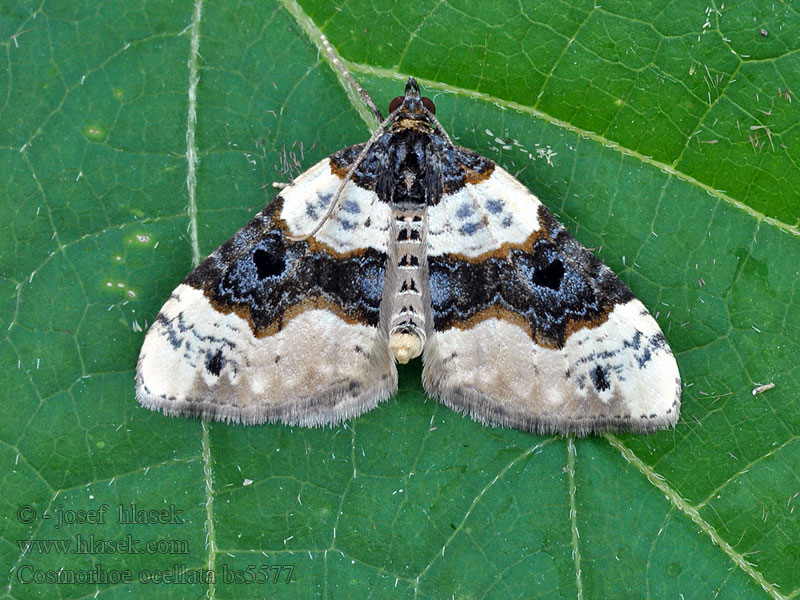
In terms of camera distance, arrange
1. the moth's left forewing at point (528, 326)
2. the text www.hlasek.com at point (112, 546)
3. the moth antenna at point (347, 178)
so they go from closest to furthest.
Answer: the moth's left forewing at point (528, 326) → the moth antenna at point (347, 178) → the text www.hlasek.com at point (112, 546)

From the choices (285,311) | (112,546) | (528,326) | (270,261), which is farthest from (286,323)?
(112,546)

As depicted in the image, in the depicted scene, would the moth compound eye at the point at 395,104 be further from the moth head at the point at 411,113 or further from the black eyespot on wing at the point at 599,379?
the black eyespot on wing at the point at 599,379

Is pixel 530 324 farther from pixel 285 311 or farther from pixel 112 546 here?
pixel 112 546

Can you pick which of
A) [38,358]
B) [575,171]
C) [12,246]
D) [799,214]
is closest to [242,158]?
[12,246]

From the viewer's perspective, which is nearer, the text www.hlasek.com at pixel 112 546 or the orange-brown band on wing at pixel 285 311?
the orange-brown band on wing at pixel 285 311

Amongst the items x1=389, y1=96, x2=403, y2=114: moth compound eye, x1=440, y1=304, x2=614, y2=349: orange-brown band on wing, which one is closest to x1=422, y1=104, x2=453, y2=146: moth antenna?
x1=389, y1=96, x2=403, y2=114: moth compound eye

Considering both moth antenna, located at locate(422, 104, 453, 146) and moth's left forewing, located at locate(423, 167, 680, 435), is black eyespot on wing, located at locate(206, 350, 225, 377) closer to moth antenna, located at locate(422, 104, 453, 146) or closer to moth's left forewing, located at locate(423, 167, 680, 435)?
moth's left forewing, located at locate(423, 167, 680, 435)

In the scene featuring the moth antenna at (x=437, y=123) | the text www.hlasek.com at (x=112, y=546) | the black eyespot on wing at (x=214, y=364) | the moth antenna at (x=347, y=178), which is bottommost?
the text www.hlasek.com at (x=112, y=546)

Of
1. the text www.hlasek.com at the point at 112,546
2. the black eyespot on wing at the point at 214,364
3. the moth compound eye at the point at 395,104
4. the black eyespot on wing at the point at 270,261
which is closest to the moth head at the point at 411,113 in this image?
the moth compound eye at the point at 395,104
